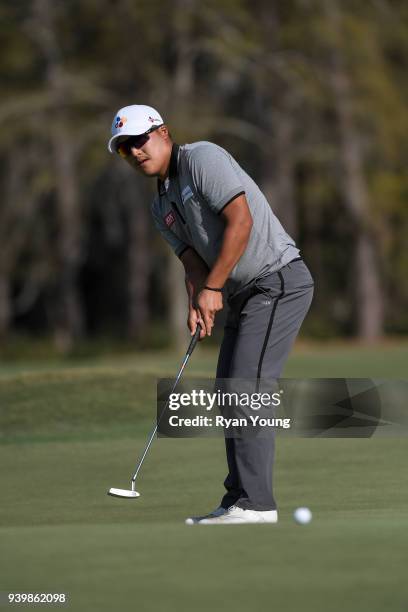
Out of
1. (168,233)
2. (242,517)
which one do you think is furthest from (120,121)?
(242,517)

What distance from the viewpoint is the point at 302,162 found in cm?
3400

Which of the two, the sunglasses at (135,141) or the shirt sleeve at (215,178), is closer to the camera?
the shirt sleeve at (215,178)

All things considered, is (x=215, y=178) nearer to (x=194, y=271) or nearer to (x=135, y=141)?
(x=135, y=141)

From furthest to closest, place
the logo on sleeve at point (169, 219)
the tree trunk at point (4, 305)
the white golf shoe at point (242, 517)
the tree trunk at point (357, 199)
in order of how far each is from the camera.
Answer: the tree trunk at point (4, 305) → the tree trunk at point (357, 199) → the logo on sleeve at point (169, 219) → the white golf shoe at point (242, 517)

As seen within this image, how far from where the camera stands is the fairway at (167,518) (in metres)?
4.03

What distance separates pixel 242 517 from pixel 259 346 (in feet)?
2.50

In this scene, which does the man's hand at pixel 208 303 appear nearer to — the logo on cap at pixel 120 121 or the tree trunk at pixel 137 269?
the logo on cap at pixel 120 121

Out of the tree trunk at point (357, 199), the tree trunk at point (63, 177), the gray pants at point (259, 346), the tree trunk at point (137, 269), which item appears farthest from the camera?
the tree trunk at point (137, 269)

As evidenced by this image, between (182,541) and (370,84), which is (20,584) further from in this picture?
(370,84)

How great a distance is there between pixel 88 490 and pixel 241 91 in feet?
88.8

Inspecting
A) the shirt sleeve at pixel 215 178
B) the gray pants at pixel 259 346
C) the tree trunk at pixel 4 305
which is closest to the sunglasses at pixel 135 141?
the shirt sleeve at pixel 215 178

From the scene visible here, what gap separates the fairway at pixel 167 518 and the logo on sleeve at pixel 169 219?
4.60 ft

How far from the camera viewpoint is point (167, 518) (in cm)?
608

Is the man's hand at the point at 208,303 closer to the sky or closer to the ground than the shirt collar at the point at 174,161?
closer to the ground
